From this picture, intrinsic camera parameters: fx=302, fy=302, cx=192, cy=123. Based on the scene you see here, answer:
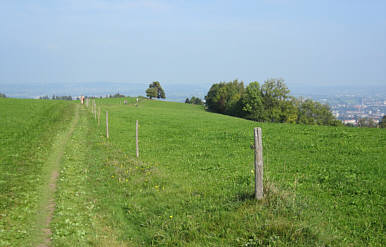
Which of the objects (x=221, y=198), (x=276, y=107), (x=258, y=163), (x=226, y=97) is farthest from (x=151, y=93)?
(x=258, y=163)

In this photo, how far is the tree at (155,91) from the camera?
147m

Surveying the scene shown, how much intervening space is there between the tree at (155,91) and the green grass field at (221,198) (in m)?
130

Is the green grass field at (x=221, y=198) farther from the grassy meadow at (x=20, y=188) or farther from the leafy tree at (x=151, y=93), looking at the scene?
the leafy tree at (x=151, y=93)

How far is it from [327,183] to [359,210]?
2.38 metres

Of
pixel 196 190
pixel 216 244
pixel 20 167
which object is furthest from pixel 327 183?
pixel 20 167

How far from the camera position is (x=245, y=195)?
354 inches

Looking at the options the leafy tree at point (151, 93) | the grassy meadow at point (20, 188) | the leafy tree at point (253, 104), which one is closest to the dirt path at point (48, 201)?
the grassy meadow at point (20, 188)

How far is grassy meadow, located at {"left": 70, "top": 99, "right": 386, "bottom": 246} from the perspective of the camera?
719 cm

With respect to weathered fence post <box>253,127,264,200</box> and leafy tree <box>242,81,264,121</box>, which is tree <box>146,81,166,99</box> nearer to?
leafy tree <box>242,81,264,121</box>

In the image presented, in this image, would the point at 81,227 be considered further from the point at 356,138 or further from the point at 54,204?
the point at 356,138

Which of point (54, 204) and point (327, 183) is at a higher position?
point (327, 183)

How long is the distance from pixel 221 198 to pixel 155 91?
14216cm

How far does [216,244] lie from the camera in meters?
7.09

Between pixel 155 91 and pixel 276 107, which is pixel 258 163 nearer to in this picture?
pixel 276 107
